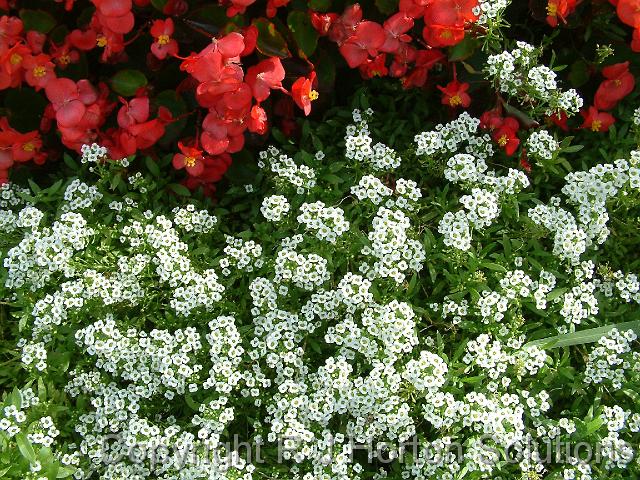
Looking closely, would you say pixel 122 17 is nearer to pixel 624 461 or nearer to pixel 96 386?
pixel 96 386

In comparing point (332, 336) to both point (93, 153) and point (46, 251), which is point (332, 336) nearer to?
point (46, 251)

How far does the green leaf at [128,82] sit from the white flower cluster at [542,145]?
1526 millimetres

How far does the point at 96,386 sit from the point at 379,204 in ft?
4.15

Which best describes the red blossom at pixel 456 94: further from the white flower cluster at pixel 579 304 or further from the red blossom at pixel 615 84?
the white flower cluster at pixel 579 304

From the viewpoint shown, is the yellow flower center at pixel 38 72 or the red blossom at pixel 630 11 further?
the yellow flower center at pixel 38 72

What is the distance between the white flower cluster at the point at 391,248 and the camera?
2607 mm

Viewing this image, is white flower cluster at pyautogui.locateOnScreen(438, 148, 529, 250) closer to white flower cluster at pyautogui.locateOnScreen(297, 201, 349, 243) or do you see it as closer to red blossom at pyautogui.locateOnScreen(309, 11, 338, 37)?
white flower cluster at pyautogui.locateOnScreen(297, 201, 349, 243)

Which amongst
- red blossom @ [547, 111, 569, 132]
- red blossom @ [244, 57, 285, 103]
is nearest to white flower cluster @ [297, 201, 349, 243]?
red blossom @ [244, 57, 285, 103]

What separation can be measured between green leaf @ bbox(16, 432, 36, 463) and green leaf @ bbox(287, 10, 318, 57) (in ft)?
5.47

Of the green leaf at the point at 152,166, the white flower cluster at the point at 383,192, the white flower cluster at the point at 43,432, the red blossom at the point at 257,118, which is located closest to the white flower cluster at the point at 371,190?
the white flower cluster at the point at 383,192

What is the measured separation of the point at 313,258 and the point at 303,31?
84 centimetres

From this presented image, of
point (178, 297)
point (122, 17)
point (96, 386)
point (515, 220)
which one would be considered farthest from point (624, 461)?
point (122, 17)

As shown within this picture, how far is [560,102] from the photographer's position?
9.45 feet

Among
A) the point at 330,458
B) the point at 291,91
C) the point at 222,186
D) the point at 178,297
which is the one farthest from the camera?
the point at 222,186
